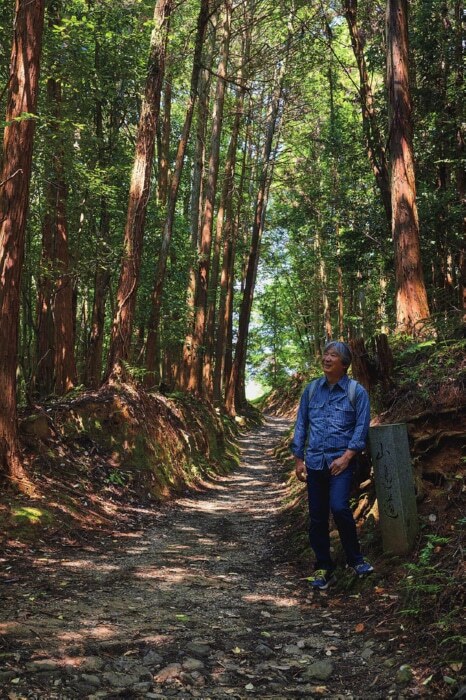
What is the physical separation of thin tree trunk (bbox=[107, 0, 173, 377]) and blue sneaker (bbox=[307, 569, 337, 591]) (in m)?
6.19

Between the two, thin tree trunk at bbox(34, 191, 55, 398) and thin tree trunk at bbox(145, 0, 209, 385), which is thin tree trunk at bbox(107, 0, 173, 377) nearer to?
thin tree trunk at bbox(145, 0, 209, 385)

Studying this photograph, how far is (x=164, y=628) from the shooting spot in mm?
3664

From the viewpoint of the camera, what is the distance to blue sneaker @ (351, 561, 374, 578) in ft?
14.3

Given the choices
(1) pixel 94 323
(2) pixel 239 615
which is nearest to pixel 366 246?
(1) pixel 94 323

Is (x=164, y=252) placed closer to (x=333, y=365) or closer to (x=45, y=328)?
(x=45, y=328)

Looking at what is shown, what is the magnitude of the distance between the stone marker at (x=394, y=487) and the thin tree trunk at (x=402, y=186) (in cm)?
342

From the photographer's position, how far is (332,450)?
15.1 feet

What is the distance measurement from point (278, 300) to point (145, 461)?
37522mm

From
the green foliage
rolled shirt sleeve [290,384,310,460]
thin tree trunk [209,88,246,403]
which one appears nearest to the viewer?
the green foliage

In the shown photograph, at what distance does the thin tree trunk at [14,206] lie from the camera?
6160 millimetres

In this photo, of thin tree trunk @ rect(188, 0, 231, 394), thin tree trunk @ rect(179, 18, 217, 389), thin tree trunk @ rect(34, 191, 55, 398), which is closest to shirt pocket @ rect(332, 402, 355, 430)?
thin tree trunk @ rect(34, 191, 55, 398)

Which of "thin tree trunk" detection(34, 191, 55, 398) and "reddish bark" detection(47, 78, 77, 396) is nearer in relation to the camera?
"reddish bark" detection(47, 78, 77, 396)

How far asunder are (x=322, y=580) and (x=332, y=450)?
3.64 feet

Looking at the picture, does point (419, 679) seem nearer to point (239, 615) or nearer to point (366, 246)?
point (239, 615)
